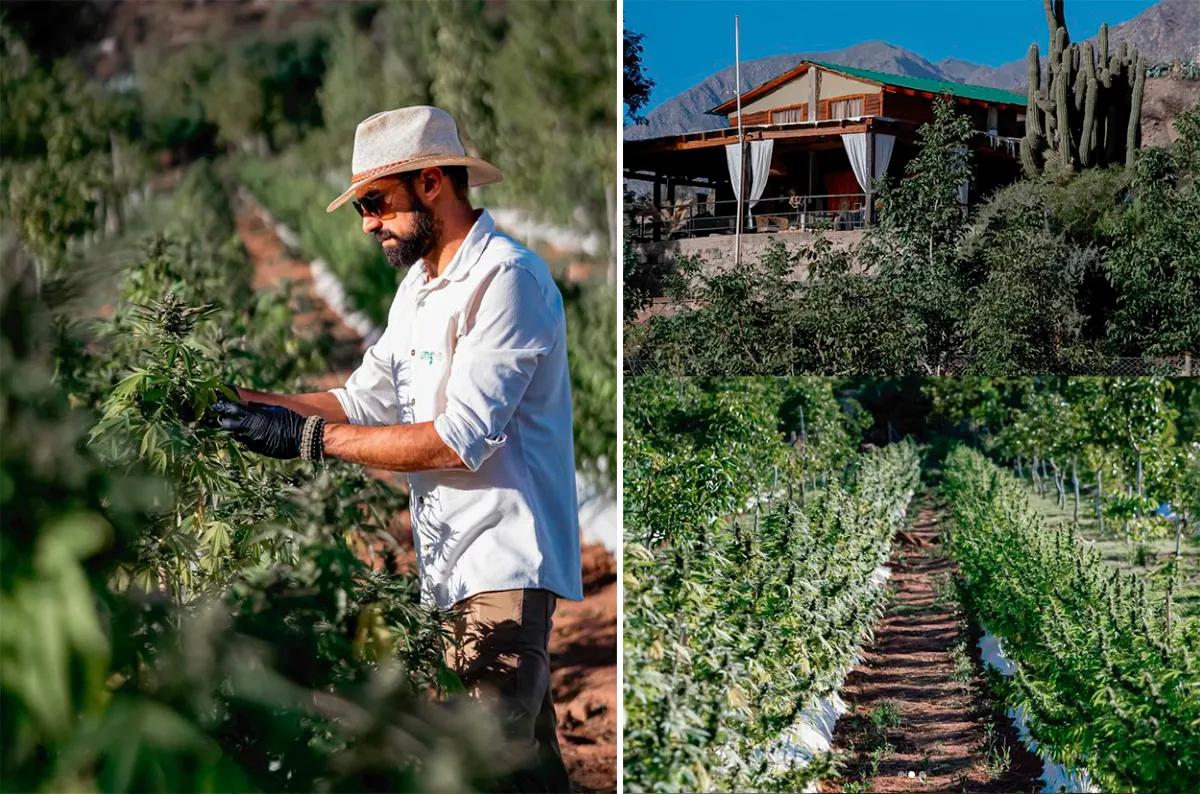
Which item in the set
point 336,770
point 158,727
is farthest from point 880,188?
point 158,727

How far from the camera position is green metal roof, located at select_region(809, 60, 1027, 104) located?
294 centimetres

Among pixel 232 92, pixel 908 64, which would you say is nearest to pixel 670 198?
pixel 908 64

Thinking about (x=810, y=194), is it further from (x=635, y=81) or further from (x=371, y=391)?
(x=371, y=391)

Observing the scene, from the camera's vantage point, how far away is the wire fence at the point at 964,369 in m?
2.87

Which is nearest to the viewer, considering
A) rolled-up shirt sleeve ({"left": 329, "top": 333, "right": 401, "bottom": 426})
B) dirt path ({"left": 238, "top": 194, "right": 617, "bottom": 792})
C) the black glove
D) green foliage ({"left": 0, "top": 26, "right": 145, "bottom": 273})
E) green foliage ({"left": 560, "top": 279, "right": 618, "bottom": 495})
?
the black glove

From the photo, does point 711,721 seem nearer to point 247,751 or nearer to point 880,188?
point 880,188

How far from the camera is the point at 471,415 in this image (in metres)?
2.10

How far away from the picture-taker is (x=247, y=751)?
3.27 feet

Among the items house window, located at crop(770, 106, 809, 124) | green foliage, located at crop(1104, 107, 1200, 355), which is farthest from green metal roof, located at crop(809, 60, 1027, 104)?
green foliage, located at crop(1104, 107, 1200, 355)

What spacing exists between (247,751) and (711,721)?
6.70 feet

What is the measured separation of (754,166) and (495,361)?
4.42 ft

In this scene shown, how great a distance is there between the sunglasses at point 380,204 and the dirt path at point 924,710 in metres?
1.70

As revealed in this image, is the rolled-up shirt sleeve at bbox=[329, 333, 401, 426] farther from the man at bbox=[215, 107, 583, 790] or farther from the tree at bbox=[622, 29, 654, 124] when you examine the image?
the tree at bbox=[622, 29, 654, 124]

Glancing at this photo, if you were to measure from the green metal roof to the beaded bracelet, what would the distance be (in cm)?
179
